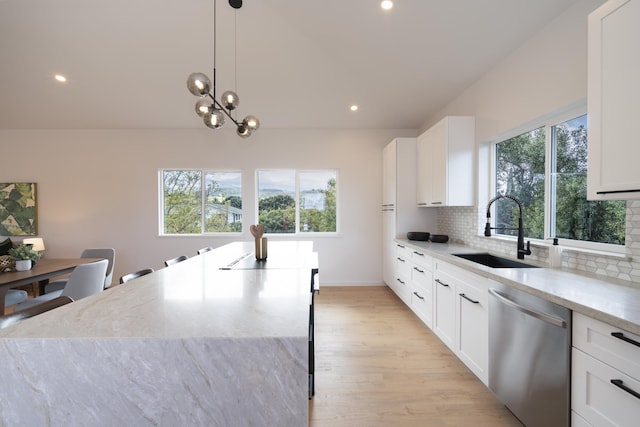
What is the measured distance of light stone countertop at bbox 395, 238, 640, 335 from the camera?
1055 mm

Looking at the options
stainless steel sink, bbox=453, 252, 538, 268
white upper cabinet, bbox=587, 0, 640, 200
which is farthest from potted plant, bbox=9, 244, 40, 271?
white upper cabinet, bbox=587, 0, 640, 200

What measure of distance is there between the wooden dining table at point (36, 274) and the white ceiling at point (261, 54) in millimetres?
2304

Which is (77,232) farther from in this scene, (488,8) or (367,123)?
(488,8)

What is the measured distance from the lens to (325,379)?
2.09m

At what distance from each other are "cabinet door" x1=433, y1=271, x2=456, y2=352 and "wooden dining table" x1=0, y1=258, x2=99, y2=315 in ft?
12.5

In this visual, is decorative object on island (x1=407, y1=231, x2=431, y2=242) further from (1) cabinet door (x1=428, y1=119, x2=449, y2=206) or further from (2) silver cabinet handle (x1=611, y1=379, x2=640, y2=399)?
(2) silver cabinet handle (x1=611, y1=379, x2=640, y2=399)

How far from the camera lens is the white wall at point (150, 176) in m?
4.47

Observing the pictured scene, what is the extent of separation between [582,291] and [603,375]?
387mm

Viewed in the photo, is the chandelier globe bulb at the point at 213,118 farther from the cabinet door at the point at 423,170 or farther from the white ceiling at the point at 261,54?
the cabinet door at the point at 423,170

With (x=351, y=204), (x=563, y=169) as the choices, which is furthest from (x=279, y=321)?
(x=351, y=204)

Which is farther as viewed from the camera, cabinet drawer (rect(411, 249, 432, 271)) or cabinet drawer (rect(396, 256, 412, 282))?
cabinet drawer (rect(396, 256, 412, 282))

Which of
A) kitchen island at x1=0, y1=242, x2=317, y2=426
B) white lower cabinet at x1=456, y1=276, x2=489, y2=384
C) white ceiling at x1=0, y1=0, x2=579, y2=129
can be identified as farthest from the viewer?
white ceiling at x1=0, y1=0, x2=579, y2=129

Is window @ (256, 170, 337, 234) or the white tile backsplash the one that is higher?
window @ (256, 170, 337, 234)

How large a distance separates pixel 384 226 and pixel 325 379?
2.81 meters
